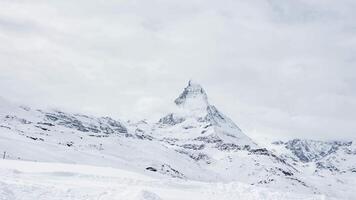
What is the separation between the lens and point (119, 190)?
4250 cm

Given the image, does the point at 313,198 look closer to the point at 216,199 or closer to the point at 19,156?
the point at 216,199

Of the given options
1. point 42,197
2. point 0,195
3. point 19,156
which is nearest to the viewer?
point 0,195

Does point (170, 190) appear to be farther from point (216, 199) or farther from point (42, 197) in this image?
point (42, 197)

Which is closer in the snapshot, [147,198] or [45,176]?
[147,198]

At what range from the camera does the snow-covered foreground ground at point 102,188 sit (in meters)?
38.0

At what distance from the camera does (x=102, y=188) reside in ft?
141

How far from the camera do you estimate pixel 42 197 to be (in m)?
36.6

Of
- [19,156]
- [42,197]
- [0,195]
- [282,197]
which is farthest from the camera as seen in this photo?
[19,156]

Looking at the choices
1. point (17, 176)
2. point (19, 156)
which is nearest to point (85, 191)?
point (17, 176)

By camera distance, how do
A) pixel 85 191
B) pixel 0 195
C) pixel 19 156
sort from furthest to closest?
pixel 19 156 < pixel 85 191 < pixel 0 195

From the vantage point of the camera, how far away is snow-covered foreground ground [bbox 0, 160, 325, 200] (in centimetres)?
3803

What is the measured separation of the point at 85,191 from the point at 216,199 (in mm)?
11653

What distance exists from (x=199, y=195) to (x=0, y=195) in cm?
1930

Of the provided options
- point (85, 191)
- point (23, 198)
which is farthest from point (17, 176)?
point (23, 198)
